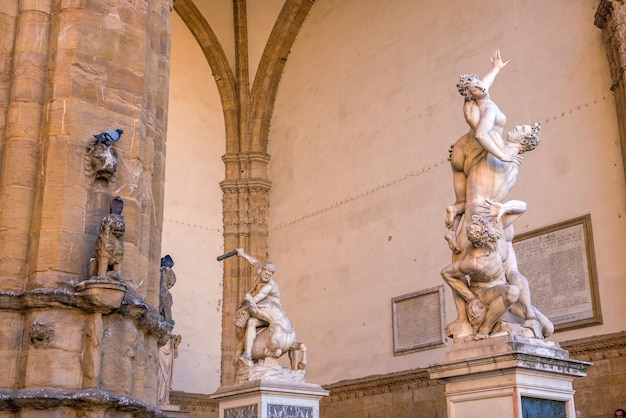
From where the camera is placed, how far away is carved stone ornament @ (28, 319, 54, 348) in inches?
248

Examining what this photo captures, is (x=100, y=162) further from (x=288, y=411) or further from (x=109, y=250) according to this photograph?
(x=288, y=411)

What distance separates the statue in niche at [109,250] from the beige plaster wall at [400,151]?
25.0ft

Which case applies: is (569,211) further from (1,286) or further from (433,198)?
(1,286)

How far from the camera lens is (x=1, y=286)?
6.53 metres

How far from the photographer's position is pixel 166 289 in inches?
417

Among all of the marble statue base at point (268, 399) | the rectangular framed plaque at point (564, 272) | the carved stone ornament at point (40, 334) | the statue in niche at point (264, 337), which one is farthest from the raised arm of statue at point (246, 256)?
the carved stone ornament at point (40, 334)

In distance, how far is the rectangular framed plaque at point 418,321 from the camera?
14.5 m

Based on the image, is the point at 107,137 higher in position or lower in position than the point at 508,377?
higher

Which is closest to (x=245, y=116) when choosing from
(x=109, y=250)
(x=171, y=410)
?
(x=171, y=410)

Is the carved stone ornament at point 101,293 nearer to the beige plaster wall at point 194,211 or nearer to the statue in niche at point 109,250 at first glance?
the statue in niche at point 109,250

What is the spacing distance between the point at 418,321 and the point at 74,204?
893cm

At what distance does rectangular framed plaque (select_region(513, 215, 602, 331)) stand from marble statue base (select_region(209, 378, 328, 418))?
13.5 feet

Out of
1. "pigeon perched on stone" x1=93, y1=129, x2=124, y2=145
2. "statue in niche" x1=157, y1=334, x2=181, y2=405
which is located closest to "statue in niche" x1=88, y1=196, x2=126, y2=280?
"pigeon perched on stone" x1=93, y1=129, x2=124, y2=145

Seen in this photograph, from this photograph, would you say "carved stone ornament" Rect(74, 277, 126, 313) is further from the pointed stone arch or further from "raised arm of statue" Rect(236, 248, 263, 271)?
the pointed stone arch
